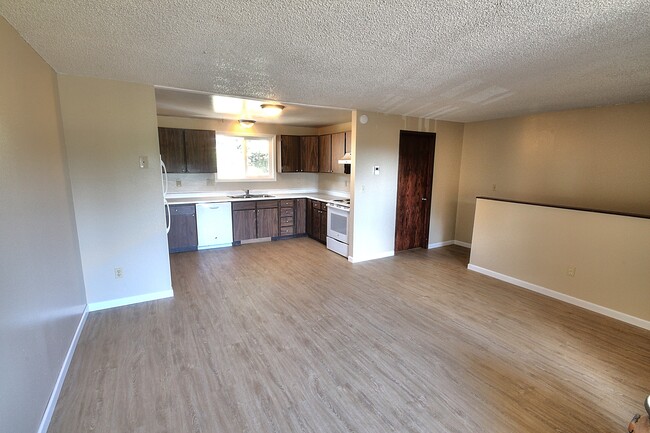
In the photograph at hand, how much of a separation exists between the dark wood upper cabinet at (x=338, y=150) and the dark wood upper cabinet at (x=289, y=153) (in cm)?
100

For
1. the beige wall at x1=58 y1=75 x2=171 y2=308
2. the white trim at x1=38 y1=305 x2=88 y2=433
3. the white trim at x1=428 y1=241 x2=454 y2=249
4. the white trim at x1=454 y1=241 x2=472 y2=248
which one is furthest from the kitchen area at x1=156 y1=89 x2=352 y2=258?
the white trim at x1=38 y1=305 x2=88 y2=433

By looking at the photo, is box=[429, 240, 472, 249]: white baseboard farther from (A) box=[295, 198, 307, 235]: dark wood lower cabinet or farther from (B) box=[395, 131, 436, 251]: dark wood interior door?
(A) box=[295, 198, 307, 235]: dark wood lower cabinet

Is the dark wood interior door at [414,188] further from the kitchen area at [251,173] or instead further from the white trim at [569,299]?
the white trim at [569,299]

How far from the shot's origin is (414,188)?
5492mm

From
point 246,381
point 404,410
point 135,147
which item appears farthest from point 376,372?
point 135,147

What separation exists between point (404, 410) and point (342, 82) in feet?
9.49

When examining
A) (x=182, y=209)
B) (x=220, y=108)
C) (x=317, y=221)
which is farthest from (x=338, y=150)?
(x=182, y=209)

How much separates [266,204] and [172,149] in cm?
196

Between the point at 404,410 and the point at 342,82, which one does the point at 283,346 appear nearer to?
the point at 404,410

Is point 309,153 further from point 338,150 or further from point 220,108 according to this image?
point 220,108

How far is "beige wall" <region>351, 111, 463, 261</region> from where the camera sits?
188 inches

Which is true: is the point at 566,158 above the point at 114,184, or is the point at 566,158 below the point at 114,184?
above

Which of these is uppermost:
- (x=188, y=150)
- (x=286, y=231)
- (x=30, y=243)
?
(x=188, y=150)

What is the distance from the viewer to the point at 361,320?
314 cm
